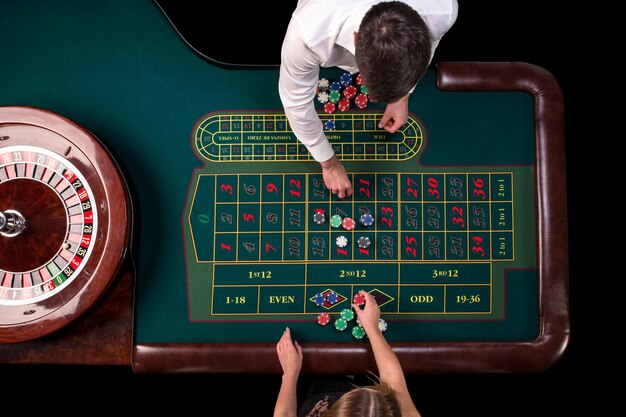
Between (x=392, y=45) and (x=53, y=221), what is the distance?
172 centimetres

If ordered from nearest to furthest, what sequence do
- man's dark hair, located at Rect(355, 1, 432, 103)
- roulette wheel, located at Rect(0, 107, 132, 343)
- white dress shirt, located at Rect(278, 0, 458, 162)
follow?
man's dark hair, located at Rect(355, 1, 432, 103), white dress shirt, located at Rect(278, 0, 458, 162), roulette wheel, located at Rect(0, 107, 132, 343)

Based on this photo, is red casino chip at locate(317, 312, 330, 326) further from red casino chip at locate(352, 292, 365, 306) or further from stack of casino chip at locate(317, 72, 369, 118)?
stack of casino chip at locate(317, 72, 369, 118)

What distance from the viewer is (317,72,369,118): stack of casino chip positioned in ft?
7.77

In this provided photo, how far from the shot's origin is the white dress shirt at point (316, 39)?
5.64ft

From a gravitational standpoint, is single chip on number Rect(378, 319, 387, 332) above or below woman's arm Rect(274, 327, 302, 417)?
above

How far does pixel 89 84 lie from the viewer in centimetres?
237

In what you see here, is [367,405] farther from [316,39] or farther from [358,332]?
[316,39]

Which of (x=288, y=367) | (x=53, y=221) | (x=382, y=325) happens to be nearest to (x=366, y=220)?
(x=382, y=325)

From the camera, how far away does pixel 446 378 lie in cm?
327

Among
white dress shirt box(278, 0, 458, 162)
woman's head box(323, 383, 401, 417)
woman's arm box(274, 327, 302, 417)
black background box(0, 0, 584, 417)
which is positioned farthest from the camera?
black background box(0, 0, 584, 417)

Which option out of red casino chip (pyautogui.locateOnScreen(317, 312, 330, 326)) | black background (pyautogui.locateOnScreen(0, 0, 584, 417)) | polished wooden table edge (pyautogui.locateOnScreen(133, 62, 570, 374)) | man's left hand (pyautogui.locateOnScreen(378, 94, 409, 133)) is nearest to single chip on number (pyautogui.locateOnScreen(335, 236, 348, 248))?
red casino chip (pyautogui.locateOnScreen(317, 312, 330, 326))

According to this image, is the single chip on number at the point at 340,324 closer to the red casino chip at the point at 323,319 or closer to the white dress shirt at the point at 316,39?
the red casino chip at the point at 323,319

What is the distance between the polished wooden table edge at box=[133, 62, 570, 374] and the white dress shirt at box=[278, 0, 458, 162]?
0.94 metres

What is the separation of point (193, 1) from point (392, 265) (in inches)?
87.9
